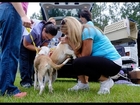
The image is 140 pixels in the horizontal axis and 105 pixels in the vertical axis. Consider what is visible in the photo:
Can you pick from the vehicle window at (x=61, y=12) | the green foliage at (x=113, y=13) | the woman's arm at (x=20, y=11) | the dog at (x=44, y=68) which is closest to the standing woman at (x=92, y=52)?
the dog at (x=44, y=68)

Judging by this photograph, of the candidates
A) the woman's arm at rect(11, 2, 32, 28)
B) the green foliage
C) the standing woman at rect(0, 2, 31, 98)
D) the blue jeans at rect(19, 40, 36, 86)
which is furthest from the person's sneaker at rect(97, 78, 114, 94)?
the green foliage

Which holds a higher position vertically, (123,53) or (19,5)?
(19,5)

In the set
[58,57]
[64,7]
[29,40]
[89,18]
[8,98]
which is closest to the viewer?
[8,98]

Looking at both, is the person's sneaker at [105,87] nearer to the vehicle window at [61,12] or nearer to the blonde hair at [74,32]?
the blonde hair at [74,32]

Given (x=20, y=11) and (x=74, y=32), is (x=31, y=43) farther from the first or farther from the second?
(x=20, y=11)

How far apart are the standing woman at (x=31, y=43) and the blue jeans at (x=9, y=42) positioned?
0.89m

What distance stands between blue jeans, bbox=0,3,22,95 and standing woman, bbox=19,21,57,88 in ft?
2.92

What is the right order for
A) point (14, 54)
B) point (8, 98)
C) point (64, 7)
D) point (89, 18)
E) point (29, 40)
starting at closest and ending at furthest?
point (8, 98)
point (14, 54)
point (29, 40)
point (89, 18)
point (64, 7)

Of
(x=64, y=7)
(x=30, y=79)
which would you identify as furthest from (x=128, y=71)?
(x=30, y=79)

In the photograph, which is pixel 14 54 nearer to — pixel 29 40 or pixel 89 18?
pixel 29 40

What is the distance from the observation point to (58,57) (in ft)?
12.6

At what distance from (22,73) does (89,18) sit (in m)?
1.65

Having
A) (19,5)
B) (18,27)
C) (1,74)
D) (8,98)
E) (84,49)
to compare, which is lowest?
(8,98)

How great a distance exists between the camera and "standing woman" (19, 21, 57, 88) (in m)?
4.02
